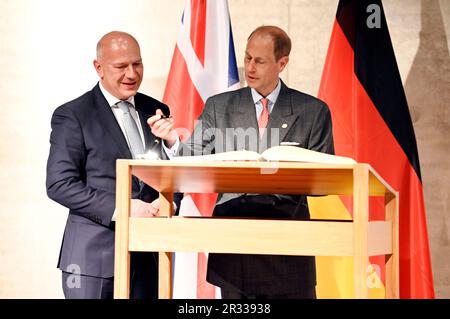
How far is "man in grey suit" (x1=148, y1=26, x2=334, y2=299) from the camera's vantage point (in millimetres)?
2955

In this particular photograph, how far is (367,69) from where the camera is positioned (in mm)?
4051

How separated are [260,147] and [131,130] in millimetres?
544

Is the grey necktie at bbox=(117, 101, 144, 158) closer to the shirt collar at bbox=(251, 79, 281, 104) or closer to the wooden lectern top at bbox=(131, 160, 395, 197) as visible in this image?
the wooden lectern top at bbox=(131, 160, 395, 197)

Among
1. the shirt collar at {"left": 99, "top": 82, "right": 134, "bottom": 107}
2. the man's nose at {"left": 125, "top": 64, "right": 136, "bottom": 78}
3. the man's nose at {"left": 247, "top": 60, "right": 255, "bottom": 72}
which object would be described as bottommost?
the shirt collar at {"left": 99, "top": 82, "right": 134, "bottom": 107}

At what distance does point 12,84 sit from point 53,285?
1236mm

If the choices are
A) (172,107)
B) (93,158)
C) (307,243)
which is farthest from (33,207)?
(307,243)

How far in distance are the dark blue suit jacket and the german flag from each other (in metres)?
1.34

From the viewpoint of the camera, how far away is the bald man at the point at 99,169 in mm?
2848

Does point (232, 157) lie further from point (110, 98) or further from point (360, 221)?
point (110, 98)

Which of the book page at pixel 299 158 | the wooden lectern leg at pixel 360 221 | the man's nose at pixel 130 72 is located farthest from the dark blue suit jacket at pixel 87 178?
the wooden lectern leg at pixel 360 221

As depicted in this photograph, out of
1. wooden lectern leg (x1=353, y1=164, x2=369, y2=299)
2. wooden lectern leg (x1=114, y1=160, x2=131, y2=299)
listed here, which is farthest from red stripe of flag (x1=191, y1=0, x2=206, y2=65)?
wooden lectern leg (x1=353, y1=164, x2=369, y2=299)

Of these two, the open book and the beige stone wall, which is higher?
the beige stone wall

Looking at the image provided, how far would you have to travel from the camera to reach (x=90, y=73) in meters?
4.62
